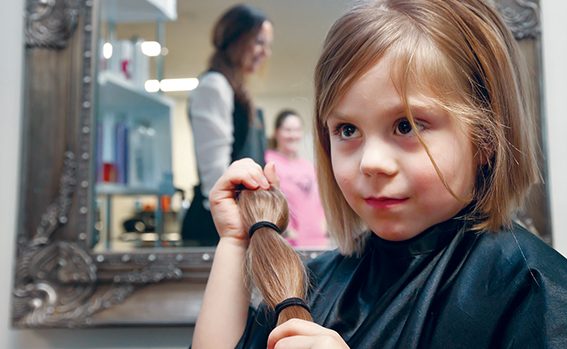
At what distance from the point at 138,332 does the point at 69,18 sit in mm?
661

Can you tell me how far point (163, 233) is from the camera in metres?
1.24

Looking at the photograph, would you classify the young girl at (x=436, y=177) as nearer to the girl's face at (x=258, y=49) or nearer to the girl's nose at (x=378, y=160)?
the girl's nose at (x=378, y=160)

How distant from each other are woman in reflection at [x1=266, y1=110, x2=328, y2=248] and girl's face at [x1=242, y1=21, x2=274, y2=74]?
0.40 feet

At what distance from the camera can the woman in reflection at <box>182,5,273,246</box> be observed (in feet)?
4.03

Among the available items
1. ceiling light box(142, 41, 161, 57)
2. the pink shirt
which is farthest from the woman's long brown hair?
ceiling light box(142, 41, 161, 57)

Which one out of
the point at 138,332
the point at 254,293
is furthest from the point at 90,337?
the point at 254,293

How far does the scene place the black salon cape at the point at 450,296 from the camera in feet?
1.87

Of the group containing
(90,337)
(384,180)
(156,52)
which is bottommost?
(90,337)

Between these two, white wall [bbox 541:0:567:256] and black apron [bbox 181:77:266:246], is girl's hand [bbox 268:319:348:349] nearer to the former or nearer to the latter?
black apron [bbox 181:77:266:246]

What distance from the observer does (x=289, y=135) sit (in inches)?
47.6

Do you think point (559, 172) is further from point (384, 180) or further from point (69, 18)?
point (69, 18)

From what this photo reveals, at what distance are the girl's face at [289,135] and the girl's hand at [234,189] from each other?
1.37 ft

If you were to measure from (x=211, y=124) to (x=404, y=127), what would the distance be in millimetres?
684

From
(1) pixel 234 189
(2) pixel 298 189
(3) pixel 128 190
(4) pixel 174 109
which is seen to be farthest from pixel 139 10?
(1) pixel 234 189
